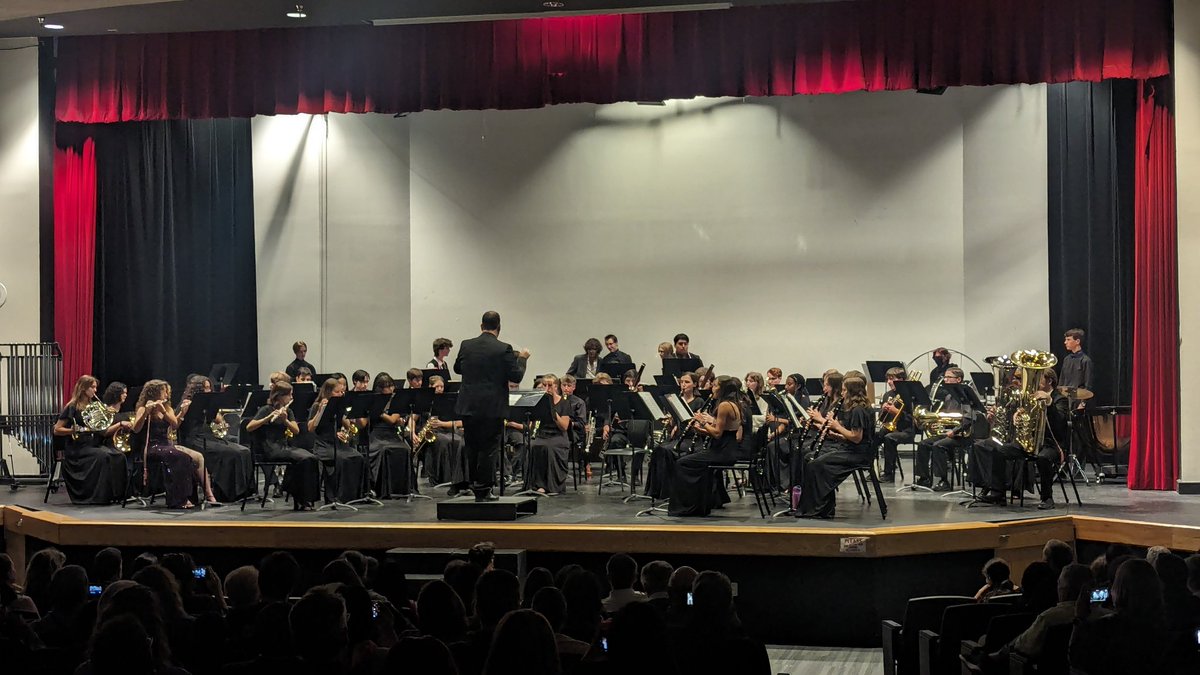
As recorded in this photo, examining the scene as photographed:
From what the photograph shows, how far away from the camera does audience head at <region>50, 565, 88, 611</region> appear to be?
201 inches

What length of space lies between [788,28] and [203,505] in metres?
6.78

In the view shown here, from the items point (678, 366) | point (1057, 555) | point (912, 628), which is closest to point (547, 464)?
point (678, 366)

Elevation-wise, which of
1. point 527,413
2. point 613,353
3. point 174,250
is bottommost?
point 527,413

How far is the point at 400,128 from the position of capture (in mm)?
15969

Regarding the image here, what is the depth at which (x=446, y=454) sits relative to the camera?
40.7 feet

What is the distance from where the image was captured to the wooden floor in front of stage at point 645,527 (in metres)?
8.46

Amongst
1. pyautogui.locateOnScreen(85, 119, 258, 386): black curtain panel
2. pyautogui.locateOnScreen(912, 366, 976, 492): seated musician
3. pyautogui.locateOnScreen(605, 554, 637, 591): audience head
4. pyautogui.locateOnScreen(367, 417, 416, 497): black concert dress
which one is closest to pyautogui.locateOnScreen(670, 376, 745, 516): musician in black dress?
pyautogui.locateOnScreen(912, 366, 976, 492): seated musician

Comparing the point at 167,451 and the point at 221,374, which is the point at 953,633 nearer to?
the point at 167,451

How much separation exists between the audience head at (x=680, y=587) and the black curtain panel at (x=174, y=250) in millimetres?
10358

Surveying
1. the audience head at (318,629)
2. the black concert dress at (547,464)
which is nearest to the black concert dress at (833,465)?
the black concert dress at (547,464)

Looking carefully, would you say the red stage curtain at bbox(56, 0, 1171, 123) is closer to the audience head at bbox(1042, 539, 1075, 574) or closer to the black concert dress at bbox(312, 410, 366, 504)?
the black concert dress at bbox(312, 410, 366, 504)

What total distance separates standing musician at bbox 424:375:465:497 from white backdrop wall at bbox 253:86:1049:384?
3.67m

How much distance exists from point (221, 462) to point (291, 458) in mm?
1105

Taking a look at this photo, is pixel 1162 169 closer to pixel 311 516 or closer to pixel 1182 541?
pixel 1182 541
